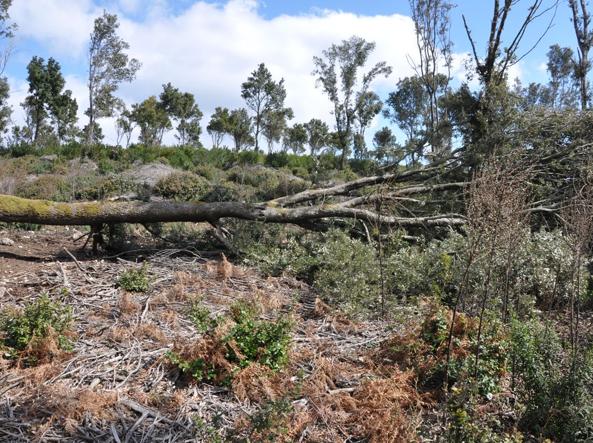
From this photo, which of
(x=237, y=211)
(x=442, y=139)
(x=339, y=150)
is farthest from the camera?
(x=339, y=150)

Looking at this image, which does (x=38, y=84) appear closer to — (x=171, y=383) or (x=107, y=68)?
(x=107, y=68)

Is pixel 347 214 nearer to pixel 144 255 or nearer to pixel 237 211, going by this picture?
pixel 237 211

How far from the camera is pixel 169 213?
7.01 meters

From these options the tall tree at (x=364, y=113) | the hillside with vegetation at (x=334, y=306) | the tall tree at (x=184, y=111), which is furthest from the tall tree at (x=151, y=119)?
the hillside with vegetation at (x=334, y=306)

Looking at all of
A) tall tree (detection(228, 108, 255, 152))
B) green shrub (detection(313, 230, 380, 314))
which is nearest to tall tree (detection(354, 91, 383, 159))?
tall tree (detection(228, 108, 255, 152))

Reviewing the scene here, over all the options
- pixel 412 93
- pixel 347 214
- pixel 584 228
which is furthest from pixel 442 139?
pixel 412 93

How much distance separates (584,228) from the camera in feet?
13.0

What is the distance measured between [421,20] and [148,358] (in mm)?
14614

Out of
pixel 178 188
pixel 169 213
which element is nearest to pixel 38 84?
pixel 178 188

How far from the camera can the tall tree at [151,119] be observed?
111ft

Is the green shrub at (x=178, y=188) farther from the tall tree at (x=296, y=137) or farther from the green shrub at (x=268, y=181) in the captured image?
the tall tree at (x=296, y=137)

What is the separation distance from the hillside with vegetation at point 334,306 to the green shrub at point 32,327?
15 millimetres

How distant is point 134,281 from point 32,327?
4.71ft

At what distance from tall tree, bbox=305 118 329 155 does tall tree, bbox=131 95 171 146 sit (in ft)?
31.0
